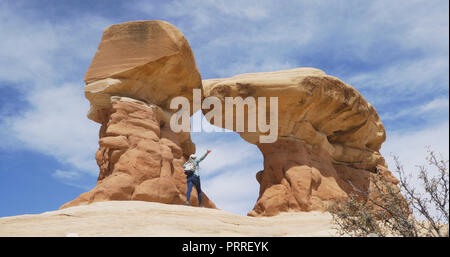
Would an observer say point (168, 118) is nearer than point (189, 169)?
Result: No

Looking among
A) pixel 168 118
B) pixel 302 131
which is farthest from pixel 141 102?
pixel 302 131

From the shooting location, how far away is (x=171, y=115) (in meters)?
12.9

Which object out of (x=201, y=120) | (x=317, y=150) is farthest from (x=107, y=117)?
(x=317, y=150)

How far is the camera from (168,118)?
1272 cm

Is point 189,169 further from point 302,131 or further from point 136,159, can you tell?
point 302,131

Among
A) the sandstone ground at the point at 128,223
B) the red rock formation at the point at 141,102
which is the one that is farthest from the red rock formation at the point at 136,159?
the sandstone ground at the point at 128,223

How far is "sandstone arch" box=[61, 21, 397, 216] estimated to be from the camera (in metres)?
10.8

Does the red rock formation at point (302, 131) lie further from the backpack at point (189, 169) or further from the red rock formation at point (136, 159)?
the backpack at point (189, 169)

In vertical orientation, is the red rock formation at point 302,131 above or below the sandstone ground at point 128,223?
above

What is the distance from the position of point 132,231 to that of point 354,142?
1342cm

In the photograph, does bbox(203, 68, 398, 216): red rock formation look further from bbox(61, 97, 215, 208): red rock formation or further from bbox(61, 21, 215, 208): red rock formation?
bbox(61, 97, 215, 208): red rock formation

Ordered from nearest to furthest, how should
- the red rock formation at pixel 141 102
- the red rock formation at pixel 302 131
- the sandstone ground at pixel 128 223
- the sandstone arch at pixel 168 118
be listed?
1. the sandstone ground at pixel 128 223
2. the red rock formation at pixel 141 102
3. the sandstone arch at pixel 168 118
4. the red rock formation at pixel 302 131

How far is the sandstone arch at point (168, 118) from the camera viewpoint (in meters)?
10.8
